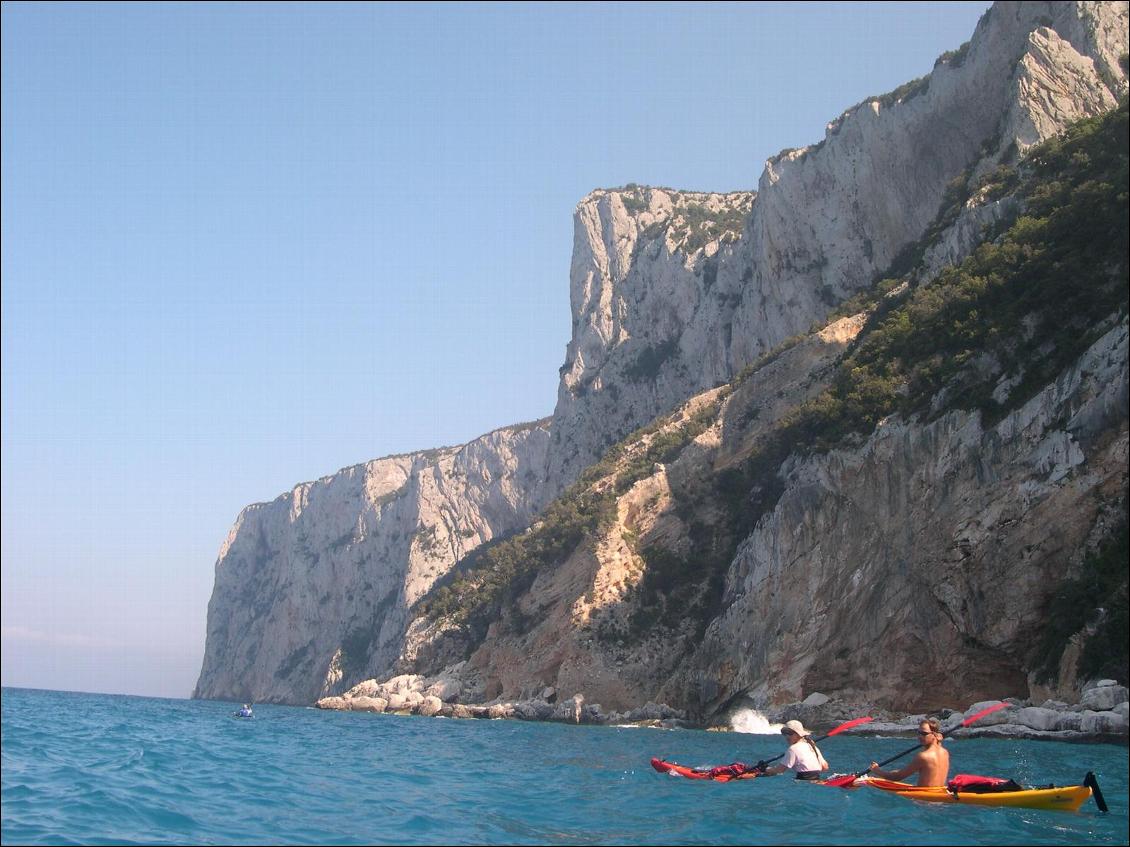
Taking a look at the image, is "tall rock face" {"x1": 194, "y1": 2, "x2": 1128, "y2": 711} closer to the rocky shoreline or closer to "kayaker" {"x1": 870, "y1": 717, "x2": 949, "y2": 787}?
the rocky shoreline

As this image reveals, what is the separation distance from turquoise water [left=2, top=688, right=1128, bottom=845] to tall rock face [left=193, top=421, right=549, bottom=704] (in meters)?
66.5

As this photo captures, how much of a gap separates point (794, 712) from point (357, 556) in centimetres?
8150

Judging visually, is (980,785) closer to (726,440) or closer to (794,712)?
(794,712)

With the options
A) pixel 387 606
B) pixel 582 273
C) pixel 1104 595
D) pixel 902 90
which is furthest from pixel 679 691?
pixel 387 606

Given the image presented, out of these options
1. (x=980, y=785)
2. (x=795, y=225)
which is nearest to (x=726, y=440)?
(x=795, y=225)

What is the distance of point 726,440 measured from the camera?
54719 millimetres

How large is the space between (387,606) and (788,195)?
5909 cm

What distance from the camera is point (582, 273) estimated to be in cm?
9294

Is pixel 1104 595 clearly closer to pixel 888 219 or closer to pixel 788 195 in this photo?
pixel 888 219

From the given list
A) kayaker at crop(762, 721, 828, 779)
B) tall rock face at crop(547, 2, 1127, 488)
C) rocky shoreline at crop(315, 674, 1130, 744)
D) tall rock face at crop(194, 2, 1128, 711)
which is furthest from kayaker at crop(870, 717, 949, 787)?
tall rock face at crop(547, 2, 1127, 488)

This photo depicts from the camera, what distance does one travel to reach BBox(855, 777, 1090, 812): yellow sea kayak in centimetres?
1366

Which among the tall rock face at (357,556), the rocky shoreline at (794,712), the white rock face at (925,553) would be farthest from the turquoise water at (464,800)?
the tall rock face at (357,556)

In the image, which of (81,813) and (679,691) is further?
(679,691)

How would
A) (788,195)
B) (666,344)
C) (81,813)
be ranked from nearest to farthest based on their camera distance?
(81,813)
(788,195)
(666,344)
